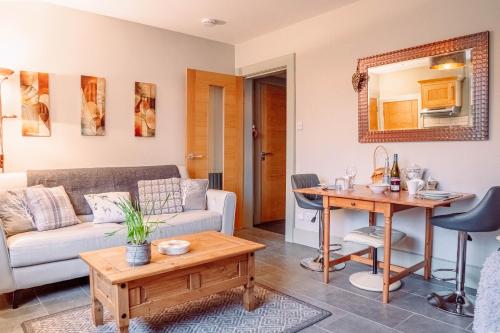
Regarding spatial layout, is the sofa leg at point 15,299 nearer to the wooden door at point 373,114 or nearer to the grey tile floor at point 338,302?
the grey tile floor at point 338,302

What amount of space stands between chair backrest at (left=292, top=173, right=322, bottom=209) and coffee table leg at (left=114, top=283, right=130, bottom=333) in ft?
5.99

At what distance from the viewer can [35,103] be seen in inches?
132

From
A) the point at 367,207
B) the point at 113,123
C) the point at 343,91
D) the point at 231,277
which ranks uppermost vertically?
the point at 343,91

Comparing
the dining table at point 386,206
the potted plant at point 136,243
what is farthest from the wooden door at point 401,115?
the potted plant at point 136,243

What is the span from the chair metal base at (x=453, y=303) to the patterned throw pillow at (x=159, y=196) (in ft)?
7.57

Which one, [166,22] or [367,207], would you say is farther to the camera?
[166,22]

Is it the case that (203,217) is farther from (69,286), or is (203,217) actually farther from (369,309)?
(369,309)

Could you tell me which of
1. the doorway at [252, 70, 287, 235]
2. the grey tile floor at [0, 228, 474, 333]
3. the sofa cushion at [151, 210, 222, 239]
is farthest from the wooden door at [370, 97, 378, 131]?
the doorway at [252, 70, 287, 235]

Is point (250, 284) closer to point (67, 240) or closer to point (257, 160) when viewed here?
point (67, 240)

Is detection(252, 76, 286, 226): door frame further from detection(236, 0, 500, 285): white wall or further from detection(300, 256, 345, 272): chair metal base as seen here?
detection(300, 256, 345, 272): chair metal base

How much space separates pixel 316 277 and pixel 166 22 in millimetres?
3049

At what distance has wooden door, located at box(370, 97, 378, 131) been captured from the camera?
3.36 meters

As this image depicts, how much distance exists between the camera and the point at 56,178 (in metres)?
3.23

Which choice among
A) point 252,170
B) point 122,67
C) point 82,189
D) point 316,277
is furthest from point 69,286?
point 252,170
